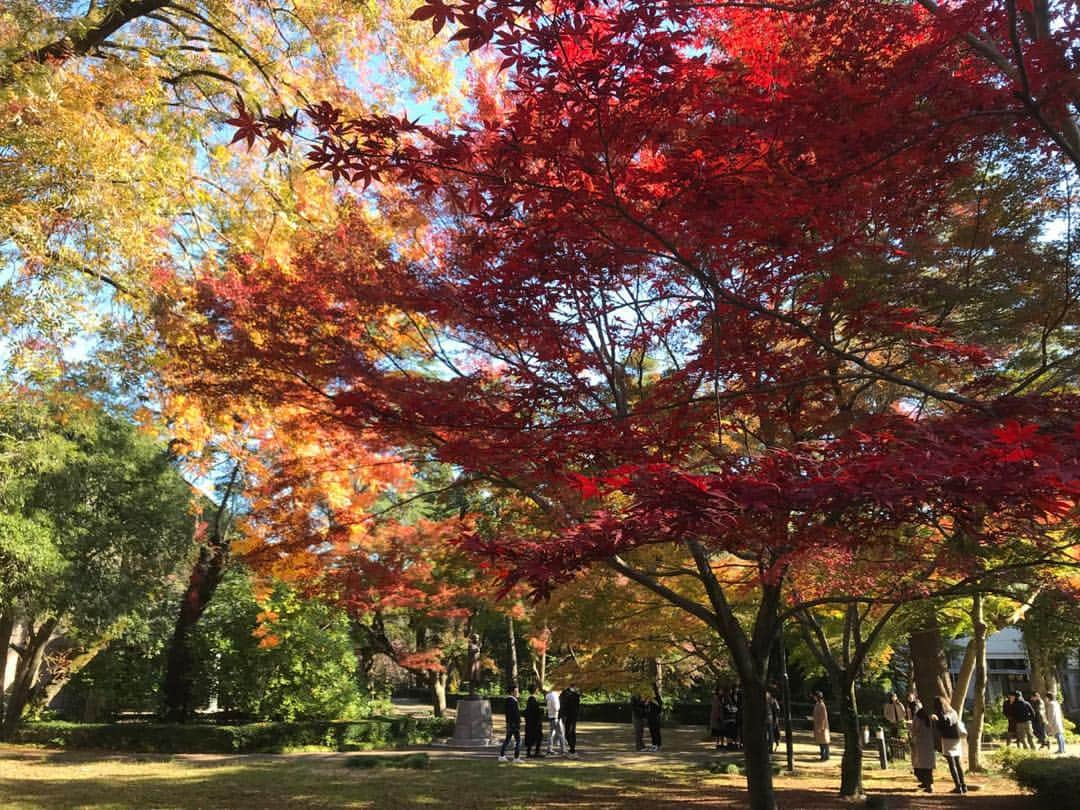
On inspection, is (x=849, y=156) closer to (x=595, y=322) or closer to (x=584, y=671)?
(x=595, y=322)

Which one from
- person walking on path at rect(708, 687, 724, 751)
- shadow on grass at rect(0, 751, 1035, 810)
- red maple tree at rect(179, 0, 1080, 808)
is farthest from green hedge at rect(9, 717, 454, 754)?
red maple tree at rect(179, 0, 1080, 808)

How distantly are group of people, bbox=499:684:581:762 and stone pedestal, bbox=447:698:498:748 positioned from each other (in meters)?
1.59

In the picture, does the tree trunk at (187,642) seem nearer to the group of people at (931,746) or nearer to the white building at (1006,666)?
the group of people at (931,746)

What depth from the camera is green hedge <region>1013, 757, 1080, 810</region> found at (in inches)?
334

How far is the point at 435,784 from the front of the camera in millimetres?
10883

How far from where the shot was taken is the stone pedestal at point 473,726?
16734 mm

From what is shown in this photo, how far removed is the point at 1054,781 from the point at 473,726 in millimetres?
11807

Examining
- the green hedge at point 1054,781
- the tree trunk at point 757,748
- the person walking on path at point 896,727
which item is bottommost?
the person walking on path at point 896,727

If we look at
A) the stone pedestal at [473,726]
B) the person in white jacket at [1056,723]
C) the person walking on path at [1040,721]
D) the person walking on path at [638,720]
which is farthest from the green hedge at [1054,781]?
the stone pedestal at [473,726]

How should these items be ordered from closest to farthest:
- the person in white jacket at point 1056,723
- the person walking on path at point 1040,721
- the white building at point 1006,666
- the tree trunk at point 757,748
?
the tree trunk at point 757,748, the person in white jacket at point 1056,723, the person walking on path at point 1040,721, the white building at point 1006,666

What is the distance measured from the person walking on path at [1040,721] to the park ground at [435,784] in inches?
251

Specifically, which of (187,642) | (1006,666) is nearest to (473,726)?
(187,642)

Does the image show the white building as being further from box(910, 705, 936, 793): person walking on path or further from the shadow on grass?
the shadow on grass

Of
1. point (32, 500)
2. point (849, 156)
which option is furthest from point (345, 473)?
point (32, 500)
